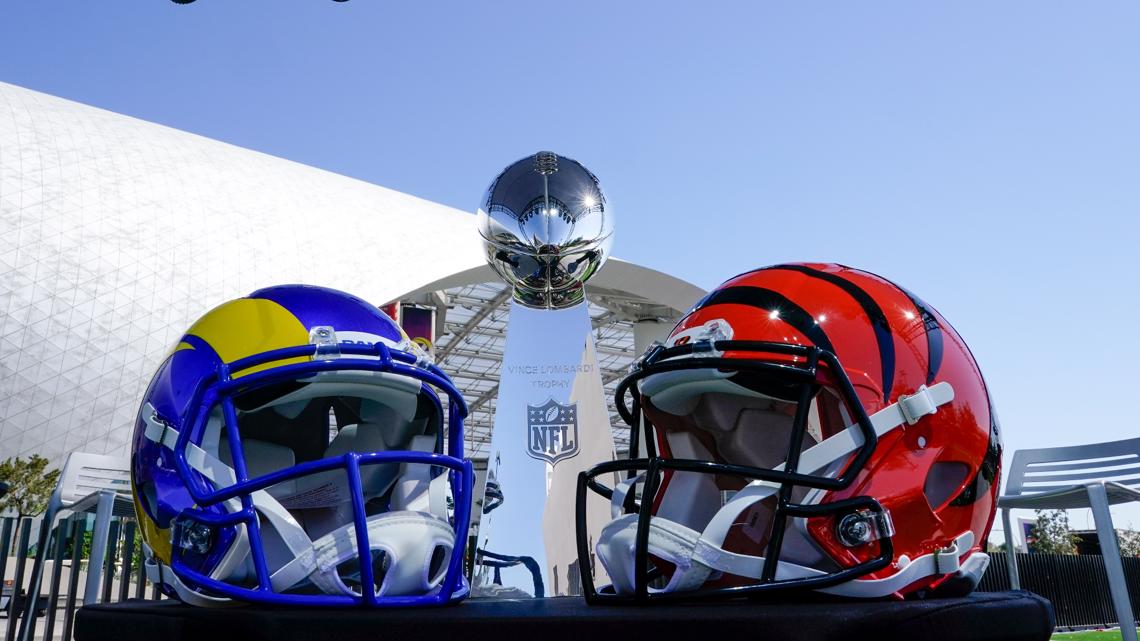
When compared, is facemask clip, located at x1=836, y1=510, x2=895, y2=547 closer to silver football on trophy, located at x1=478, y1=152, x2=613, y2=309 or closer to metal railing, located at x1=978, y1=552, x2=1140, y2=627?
silver football on trophy, located at x1=478, y1=152, x2=613, y2=309

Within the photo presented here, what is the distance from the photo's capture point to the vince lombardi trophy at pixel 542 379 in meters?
2.07

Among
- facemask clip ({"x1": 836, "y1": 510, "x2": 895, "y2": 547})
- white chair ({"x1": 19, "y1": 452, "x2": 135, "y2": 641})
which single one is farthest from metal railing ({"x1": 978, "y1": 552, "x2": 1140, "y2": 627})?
facemask clip ({"x1": 836, "y1": 510, "x2": 895, "y2": 547})

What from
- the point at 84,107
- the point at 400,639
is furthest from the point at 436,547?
the point at 84,107

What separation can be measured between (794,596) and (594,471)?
319mm

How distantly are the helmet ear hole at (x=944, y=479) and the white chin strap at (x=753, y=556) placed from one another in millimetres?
70

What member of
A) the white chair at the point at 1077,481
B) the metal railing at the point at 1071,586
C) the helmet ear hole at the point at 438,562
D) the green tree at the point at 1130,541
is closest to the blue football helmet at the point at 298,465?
the helmet ear hole at the point at 438,562

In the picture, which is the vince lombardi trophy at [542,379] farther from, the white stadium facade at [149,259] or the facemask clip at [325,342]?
the white stadium facade at [149,259]

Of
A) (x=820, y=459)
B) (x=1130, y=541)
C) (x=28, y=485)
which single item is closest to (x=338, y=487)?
(x=820, y=459)

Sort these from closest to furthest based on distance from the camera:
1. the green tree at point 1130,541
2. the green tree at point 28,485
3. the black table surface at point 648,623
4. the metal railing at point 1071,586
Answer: the black table surface at point 648,623, the metal railing at point 1071,586, the green tree at point 28,485, the green tree at point 1130,541

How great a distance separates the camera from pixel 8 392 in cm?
2120

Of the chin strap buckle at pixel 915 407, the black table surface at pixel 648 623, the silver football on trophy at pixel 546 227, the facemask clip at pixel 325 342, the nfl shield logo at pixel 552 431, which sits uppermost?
the silver football on trophy at pixel 546 227

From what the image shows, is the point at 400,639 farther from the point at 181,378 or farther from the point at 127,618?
the point at 181,378

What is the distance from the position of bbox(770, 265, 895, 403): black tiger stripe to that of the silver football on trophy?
2.39 ft

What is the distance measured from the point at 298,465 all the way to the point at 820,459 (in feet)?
2.39
